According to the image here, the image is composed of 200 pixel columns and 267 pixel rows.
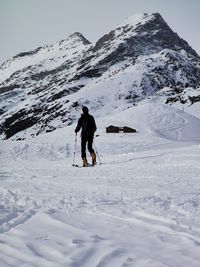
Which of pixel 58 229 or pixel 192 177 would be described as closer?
pixel 58 229

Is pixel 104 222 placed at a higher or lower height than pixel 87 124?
lower

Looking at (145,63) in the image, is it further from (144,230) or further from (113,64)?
(144,230)

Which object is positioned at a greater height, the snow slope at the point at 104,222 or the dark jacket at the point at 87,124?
the dark jacket at the point at 87,124

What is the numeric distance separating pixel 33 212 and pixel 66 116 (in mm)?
108213

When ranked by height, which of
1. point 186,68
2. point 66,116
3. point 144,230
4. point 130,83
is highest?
point 186,68

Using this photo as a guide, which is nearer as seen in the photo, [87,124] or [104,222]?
[104,222]

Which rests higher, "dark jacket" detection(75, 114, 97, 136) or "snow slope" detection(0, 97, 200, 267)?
"dark jacket" detection(75, 114, 97, 136)

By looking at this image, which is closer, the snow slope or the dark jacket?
the snow slope

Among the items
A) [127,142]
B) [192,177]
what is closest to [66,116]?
[127,142]

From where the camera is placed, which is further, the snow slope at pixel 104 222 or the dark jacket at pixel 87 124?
the dark jacket at pixel 87 124

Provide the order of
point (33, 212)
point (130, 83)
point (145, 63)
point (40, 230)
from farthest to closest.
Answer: point (145, 63), point (130, 83), point (33, 212), point (40, 230)

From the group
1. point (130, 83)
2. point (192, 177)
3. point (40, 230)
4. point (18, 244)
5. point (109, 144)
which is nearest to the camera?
point (18, 244)

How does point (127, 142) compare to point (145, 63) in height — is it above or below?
below

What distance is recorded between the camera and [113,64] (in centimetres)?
17450
